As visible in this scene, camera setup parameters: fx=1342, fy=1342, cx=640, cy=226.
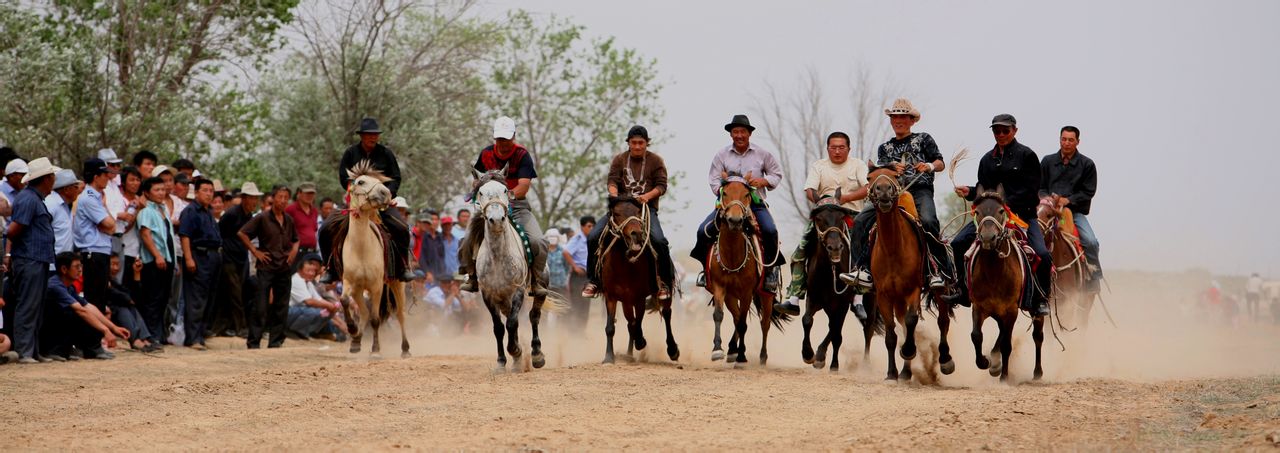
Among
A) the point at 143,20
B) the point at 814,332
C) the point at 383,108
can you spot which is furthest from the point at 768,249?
the point at 383,108

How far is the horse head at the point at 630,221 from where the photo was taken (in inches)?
590

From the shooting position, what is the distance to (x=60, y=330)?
15164 millimetres

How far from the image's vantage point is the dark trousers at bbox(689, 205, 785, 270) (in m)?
15.3

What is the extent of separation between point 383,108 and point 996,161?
2032 centimetres

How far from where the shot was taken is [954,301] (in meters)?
13.7

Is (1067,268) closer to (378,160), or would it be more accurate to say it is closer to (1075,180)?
(1075,180)

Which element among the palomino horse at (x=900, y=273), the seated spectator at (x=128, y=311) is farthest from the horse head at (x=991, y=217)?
the seated spectator at (x=128, y=311)

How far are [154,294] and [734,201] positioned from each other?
25.4 ft

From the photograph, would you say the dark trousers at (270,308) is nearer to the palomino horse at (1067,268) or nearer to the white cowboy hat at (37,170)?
the white cowboy hat at (37,170)

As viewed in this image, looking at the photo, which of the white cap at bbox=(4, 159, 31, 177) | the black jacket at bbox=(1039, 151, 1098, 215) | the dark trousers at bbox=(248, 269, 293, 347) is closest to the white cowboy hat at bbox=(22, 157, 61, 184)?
the white cap at bbox=(4, 159, 31, 177)

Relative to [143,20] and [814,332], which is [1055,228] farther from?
[143,20]

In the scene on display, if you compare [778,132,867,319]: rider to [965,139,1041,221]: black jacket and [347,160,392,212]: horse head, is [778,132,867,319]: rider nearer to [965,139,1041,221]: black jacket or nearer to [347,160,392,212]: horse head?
[965,139,1041,221]: black jacket

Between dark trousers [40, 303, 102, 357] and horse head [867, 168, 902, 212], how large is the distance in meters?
A: 8.93

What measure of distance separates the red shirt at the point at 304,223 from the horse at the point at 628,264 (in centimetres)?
597
